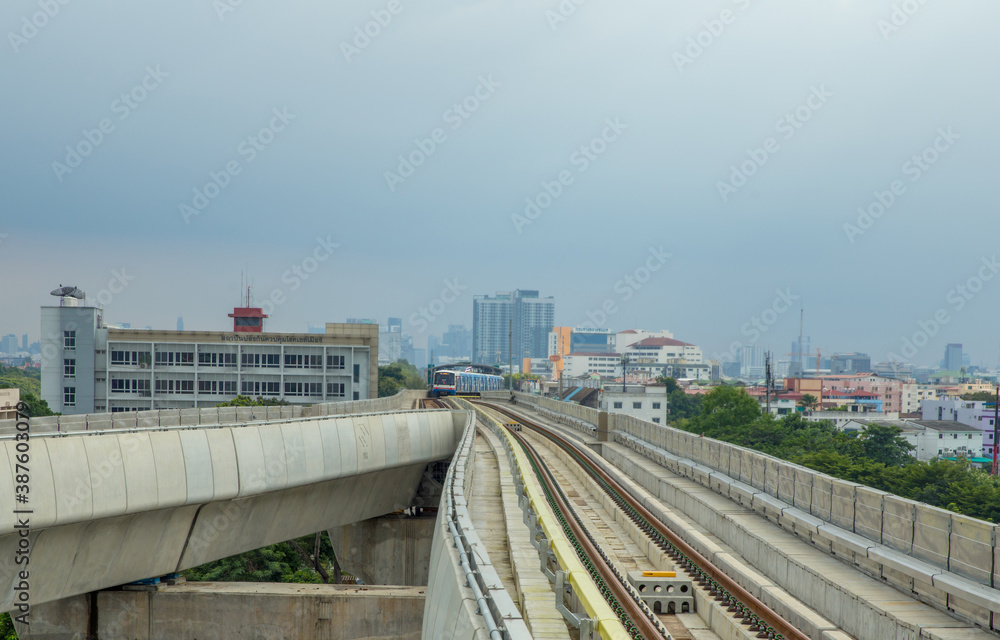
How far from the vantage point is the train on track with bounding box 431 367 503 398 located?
78.4m

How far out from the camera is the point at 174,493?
19.1m

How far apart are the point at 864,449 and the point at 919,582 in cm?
6786

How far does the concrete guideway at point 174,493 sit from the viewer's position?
16.4 meters

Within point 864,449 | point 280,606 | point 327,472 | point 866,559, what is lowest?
point 864,449

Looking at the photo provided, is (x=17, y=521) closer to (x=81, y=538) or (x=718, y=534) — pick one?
(x=81, y=538)

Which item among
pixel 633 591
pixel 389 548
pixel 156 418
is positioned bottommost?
pixel 389 548

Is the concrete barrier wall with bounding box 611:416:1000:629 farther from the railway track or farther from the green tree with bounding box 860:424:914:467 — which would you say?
the green tree with bounding box 860:424:914:467

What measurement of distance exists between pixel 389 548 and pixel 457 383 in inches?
1936

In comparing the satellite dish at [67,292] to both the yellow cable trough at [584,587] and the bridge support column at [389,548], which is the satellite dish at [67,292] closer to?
the bridge support column at [389,548]

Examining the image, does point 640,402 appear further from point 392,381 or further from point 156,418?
point 156,418

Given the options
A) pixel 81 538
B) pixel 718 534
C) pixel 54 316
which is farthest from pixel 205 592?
pixel 54 316

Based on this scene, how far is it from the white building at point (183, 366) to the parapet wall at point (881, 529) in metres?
66.8

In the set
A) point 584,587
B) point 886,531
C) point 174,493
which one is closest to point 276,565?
point 174,493

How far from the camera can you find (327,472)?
24938 mm
